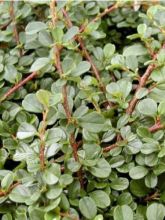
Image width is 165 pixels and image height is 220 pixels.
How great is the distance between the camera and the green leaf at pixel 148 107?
1.05 meters

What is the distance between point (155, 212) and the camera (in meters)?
0.94

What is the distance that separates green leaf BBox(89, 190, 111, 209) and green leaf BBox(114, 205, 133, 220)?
0.18 ft

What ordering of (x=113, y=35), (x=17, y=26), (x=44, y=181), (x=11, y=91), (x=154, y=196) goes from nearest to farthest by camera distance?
(x=44, y=181) < (x=154, y=196) < (x=11, y=91) < (x=17, y=26) < (x=113, y=35)

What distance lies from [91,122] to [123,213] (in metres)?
0.21

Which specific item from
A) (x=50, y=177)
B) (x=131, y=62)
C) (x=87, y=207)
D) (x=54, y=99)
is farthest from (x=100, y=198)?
(x=131, y=62)

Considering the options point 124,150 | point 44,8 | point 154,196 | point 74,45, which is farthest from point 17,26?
point 154,196

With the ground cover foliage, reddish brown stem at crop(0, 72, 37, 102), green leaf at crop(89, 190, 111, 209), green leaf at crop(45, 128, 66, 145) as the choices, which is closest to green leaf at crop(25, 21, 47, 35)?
the ground cover foliage

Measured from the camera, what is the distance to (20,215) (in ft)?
3.11

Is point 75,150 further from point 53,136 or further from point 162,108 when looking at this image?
point 162,108

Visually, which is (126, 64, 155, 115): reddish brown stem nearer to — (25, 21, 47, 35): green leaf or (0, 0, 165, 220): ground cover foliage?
(0, 0, 165, 220): ground cover foliage

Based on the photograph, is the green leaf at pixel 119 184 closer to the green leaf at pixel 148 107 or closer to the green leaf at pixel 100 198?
the green leaf at pixel 100 198

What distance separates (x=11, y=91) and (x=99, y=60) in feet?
0.92

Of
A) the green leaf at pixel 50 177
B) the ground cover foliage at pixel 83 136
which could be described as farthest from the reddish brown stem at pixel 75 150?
the green leaf at pixel 50 177

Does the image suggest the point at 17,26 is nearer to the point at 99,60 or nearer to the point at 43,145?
the point at 99,60
